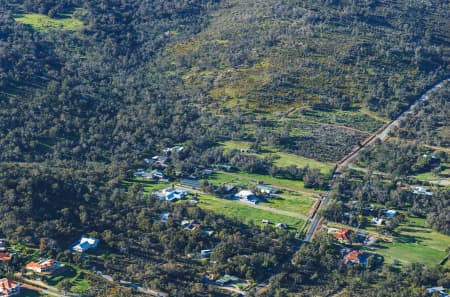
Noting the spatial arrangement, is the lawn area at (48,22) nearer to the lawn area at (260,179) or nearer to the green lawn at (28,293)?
the lawn area at (260,179)

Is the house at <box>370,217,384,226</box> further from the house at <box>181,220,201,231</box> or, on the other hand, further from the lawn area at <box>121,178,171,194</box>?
the lawn area at <box>121,178,171,194</box>

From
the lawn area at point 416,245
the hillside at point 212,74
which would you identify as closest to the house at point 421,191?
the lawn area at point 416,245

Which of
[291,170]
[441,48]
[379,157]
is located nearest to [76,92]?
[291,170]

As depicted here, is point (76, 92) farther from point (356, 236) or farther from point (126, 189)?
point (356, 236)

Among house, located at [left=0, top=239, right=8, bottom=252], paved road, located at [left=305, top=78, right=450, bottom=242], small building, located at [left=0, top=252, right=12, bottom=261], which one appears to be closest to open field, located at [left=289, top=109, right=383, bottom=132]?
paved road, located at [left=305, top=78, right=450, bottom=242]

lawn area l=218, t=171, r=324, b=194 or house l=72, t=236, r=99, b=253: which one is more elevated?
lawn area l=218, t=171, r=324, b=194
